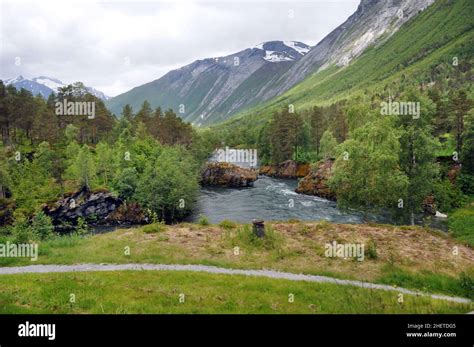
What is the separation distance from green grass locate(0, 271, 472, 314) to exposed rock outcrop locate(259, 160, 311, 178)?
8619cm

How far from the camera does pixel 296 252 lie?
84.2 feet

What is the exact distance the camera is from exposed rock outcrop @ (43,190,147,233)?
223 feet

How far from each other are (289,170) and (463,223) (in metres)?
59.4

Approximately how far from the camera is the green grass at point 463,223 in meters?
44.9

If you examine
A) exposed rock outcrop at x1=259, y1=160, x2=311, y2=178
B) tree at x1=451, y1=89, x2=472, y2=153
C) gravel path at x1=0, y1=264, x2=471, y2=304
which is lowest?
gravel path at x1=0, y1=264, x2=471, y2=304

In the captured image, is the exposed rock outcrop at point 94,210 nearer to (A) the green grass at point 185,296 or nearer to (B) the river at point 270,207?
(B) the river at point 270,207

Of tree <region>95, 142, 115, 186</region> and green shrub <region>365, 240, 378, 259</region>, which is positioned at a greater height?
tree <region>95, 142, 115, 186</region>

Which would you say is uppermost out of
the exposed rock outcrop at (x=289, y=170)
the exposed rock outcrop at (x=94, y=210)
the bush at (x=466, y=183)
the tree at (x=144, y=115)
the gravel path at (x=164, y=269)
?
the tree at (x=144, y=115)

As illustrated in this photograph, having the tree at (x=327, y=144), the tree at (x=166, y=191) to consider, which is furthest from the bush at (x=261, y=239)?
the tree at (x=327, y=144)

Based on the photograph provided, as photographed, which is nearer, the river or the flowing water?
the river

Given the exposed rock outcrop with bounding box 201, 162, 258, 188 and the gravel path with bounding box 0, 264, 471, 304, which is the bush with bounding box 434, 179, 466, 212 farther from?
the exposed rock outcrop with bounding box 201, 162, 258, 188

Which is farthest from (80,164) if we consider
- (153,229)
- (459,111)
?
(459,111)

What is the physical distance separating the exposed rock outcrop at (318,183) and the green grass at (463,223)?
25717mm

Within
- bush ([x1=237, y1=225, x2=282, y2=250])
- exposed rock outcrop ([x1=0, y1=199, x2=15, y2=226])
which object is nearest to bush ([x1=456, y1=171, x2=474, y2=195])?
bush ([x1=237, y1=225, x2=282, y2=250])
